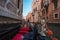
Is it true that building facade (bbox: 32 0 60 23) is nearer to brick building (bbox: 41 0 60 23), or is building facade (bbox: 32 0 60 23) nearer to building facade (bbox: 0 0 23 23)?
brick building (bbox: 41 0 60 23)

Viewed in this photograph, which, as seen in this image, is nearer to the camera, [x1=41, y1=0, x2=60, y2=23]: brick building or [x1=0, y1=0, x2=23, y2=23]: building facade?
[x1=0, y1=0, x2=23, y2=23]: building facade

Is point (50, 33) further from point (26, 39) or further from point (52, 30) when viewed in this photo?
point (26, 39)

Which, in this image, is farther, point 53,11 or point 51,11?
point 51,11

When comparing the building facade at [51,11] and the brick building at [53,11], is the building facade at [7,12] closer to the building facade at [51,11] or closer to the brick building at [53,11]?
the building facade at [51,11]

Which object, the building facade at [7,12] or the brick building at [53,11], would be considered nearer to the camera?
the building facade at [7,12]

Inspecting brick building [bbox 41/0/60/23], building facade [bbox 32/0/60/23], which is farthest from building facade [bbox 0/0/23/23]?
brick building [bbox 41/0/60/23]

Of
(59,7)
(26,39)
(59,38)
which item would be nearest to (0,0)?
(26,39)

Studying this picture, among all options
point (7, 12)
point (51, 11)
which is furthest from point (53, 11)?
point (7, 12)

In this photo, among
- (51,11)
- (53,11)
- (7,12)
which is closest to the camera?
(7,12)

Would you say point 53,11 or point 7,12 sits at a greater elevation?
point 53,11

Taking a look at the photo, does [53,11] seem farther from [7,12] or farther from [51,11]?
[7,12]

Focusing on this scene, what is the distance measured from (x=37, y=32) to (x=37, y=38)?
11cm

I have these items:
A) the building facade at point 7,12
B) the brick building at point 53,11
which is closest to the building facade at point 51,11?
the brick building at point 53,11

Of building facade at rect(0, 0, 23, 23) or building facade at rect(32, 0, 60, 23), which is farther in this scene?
building facade at rect(32, 0, 60, 23)
